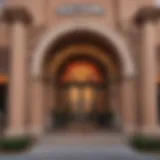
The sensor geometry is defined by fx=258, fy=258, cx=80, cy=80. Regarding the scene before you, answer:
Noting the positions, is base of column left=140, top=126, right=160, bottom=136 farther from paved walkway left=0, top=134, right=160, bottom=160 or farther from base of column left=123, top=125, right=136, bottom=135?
paved walkway left=0, top=134, right=160, bottom=160

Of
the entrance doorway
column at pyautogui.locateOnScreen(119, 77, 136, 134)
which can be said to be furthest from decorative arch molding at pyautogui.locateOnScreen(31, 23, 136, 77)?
the entrance doorway

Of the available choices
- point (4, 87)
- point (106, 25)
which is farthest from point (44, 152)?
point (106, 25)

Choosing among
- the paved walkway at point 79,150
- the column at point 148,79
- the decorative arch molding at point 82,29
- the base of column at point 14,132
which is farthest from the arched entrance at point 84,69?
the paved walkway at point 79,150

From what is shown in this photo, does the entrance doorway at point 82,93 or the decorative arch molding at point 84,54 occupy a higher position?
the decorative arch molding at point 84,54

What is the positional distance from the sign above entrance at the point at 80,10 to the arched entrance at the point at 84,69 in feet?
3.68

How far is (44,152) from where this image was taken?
11.8m

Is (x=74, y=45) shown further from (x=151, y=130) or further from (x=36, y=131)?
(x=151, y=130)

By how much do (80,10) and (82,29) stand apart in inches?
53.4

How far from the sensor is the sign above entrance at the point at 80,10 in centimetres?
1616

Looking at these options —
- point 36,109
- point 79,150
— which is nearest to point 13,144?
point 79,150

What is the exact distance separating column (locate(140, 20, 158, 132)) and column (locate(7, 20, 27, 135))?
6612 millimetres

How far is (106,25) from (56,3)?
3568 millimetres

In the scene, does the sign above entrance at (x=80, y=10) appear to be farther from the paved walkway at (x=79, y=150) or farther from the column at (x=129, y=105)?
the paved walkway at (x=79, y=150)

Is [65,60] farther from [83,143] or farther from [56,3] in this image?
[83,143]
